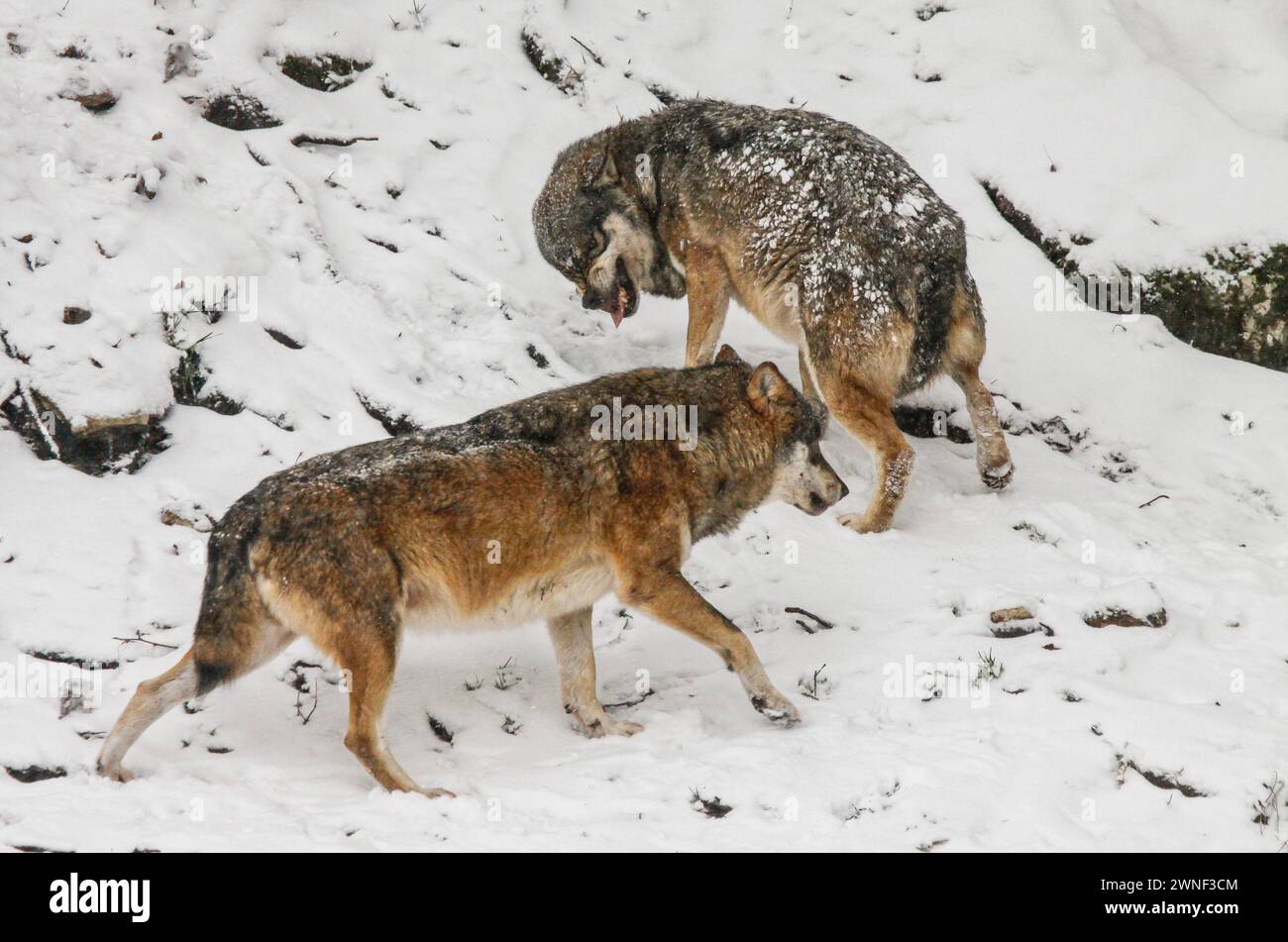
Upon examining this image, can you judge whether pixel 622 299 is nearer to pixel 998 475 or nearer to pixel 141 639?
pixel 998 475

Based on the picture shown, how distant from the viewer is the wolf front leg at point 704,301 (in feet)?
29.9

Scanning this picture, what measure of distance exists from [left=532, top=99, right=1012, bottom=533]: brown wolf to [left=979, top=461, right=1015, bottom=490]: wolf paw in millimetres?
11

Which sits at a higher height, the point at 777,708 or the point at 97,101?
the point at 97,101

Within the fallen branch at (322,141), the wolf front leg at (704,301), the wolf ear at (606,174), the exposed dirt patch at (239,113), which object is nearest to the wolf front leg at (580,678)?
the wolf front leg at (704,301)

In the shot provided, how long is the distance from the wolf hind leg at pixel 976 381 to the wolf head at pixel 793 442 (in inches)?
73.8

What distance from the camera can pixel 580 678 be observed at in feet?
21.6

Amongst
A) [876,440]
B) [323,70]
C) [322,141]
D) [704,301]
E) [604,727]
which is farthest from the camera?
[323,70]

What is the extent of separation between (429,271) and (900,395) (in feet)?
11.7

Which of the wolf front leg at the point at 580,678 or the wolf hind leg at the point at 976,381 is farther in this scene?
the wolf hind leg at the point at 976,381

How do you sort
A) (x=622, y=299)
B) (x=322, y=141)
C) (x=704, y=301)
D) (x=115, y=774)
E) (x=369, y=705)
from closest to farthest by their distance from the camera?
(x=115, y=774), (x=369, y=705), (x=704, y=301), (x=622, y=299), (x=322, y=141)

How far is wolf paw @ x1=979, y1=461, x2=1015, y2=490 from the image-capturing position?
8633 mm

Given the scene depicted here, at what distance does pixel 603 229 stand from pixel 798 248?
160 centimetres
